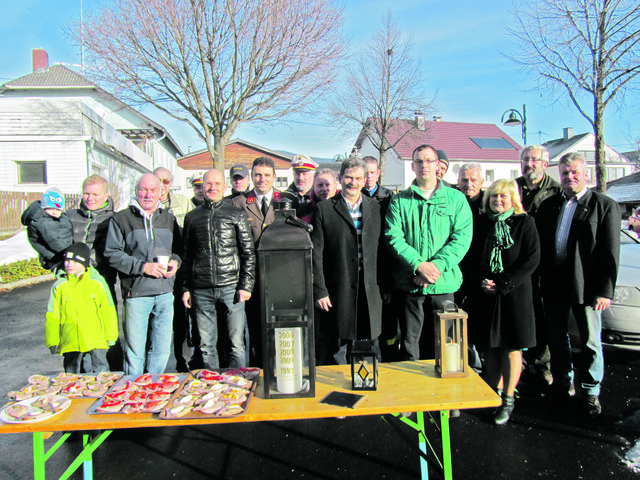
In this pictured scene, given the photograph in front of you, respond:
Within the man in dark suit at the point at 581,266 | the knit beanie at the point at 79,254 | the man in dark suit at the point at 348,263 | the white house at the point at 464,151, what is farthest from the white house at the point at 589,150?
the knit beanie at the point at 79,254

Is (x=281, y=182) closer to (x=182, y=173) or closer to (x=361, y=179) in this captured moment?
(x=182, y=173)

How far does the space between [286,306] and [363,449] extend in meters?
1.40

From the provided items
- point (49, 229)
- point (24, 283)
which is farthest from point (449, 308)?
point (24, 283)

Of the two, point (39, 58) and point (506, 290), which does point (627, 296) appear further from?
point (39, 58)

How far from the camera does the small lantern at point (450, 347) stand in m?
2.58

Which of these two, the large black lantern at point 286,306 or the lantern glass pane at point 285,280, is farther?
the lantern glass pane at point 285,280

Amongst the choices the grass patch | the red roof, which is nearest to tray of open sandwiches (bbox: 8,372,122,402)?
the grass patch

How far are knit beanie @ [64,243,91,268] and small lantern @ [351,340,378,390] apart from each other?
243cm

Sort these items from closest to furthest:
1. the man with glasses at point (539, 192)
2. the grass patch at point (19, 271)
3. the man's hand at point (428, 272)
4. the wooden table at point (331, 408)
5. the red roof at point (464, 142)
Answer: the wooden table at point (331, 408) → the man's hand at point (428, 272) → the man with glasses at point (539, 192) → the grass patch at point (19, 271) → the red roof at point (464, 142)

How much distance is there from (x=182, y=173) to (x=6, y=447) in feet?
128

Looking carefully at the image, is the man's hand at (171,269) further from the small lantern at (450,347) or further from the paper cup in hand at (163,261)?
the small lantern at (450,347)

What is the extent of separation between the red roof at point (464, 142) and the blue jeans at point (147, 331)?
32202mm

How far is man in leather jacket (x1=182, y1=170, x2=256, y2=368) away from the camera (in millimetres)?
3723

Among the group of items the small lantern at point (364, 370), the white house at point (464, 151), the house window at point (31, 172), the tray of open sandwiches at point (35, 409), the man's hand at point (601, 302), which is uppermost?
the white house at point (464, 151)
